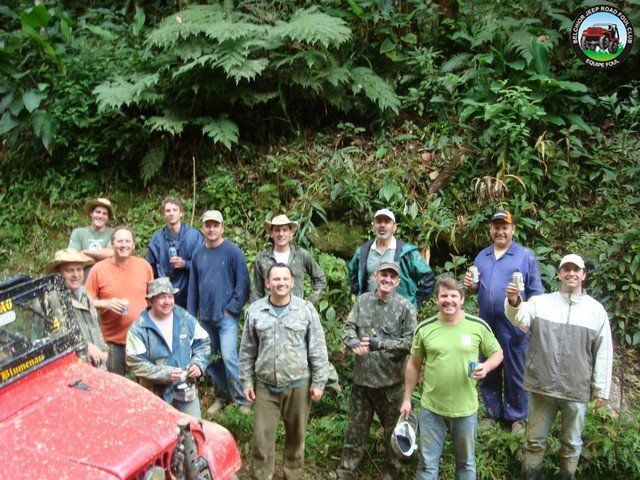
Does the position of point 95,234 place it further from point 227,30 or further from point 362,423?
point 362,423

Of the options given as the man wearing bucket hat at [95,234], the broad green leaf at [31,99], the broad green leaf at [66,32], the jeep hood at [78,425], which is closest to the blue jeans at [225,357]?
the man wearing bucket hat at [95,234]

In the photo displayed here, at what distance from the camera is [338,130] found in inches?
379

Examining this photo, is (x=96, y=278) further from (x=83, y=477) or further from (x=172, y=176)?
(x=172, y=176)

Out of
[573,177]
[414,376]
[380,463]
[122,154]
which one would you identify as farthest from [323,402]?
[122,154]

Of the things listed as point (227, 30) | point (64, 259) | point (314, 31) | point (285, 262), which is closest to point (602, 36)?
point (314, 31)

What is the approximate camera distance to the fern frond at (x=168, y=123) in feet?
28.3

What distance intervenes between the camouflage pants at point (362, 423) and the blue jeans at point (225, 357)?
1.34 metres

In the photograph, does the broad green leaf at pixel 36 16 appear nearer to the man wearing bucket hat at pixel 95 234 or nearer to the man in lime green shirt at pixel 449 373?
the man wearing bucket hat at pixel 95 234

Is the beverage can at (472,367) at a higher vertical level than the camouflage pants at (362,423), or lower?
higher

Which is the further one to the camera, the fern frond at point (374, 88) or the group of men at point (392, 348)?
the fern frond at point (374, 88)

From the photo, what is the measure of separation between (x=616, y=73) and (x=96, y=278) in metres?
8.20

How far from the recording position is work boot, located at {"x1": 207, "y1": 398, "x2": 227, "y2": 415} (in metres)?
6.24

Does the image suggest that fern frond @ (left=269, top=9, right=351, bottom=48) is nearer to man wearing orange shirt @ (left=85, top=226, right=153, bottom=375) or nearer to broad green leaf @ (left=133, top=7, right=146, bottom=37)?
broad green leaf @ (left=133, top=7, right=146, bottom=37)

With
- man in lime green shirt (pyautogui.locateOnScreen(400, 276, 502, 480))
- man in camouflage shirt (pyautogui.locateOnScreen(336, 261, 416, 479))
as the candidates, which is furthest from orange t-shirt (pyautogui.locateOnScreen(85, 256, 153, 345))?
man in lime green shirt (pyautogui.locateOnScreen(400, 276, 502, 480))
